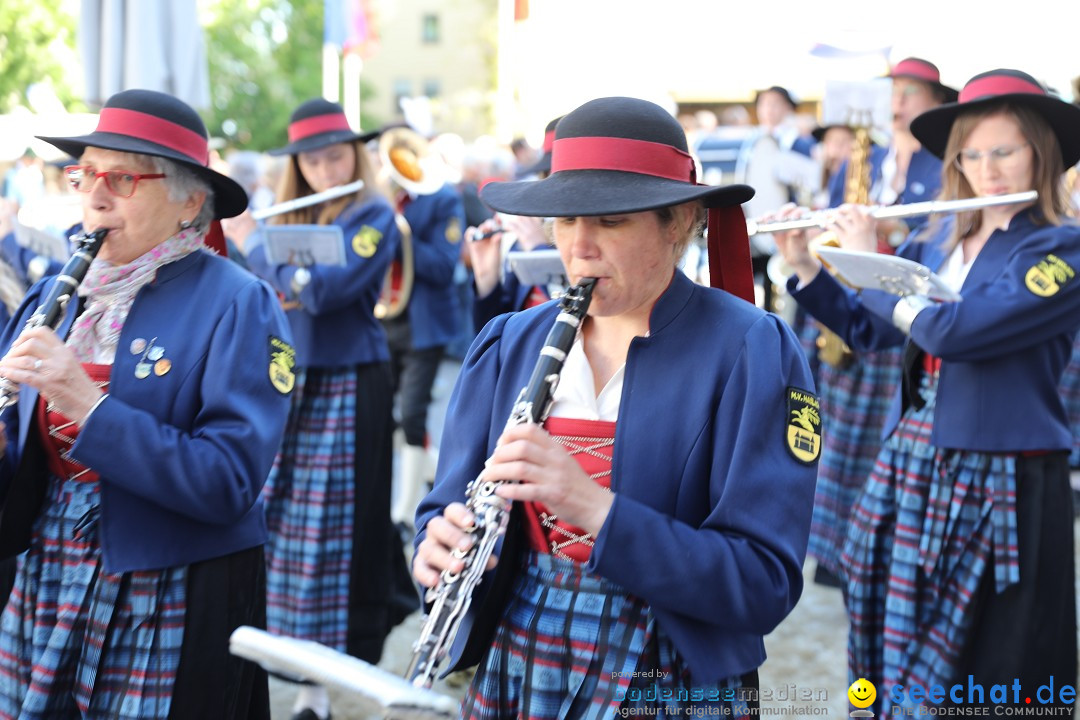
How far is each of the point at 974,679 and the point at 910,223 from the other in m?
2.77

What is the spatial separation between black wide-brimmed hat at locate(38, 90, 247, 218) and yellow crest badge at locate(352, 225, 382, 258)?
1762 mm

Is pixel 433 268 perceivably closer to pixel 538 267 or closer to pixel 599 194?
pixel 538 267

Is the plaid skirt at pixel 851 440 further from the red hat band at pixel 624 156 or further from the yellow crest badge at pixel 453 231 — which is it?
the red hat band at pixel 624 156

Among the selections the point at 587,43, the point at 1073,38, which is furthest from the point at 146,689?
the point at 587,43

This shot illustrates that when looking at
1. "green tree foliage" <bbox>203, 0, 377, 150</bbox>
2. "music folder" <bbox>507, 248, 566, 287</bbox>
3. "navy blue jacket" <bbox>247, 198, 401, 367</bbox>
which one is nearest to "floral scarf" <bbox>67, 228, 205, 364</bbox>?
"music folder" <bbox>507, 248, 566, 287</bbox>

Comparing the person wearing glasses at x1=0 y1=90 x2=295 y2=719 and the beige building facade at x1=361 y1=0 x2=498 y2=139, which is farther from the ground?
the beige building facade at x1=361 y1=0 x2=498 y2=139

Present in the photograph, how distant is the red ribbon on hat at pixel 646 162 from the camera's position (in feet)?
7.25

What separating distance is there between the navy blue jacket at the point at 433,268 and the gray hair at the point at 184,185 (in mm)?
3800

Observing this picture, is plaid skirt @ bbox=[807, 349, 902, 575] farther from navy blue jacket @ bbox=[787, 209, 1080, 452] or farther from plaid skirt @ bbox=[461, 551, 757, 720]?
plaid skirt @ bbox=[461, 551, 757, 720]

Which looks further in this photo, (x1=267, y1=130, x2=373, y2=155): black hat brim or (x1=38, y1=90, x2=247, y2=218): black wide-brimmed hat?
(x1=267, y1=130, x2=373, y2=155): black hat brim

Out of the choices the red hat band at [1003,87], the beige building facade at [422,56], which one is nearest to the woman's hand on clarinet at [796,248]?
the red hat band at [1003,87]

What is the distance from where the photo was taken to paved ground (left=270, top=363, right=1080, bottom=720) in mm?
4574

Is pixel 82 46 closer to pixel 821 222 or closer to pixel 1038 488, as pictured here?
pixel 821 222

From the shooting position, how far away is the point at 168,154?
2916 mm
